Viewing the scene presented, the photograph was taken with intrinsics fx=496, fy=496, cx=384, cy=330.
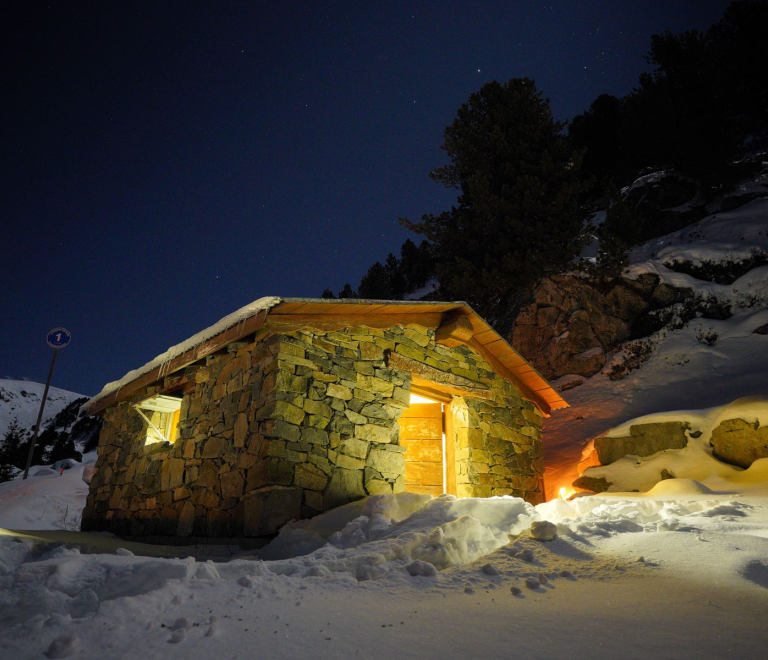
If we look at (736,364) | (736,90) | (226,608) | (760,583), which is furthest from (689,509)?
(736,90)

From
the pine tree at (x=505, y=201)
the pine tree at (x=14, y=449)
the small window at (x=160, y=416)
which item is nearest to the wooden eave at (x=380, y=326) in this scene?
the small window at (x=160, y=416)

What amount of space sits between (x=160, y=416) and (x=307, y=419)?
12.7 ft

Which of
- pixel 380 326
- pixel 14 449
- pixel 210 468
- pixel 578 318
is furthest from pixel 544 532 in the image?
pixel 14 449

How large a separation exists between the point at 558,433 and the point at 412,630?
45.0 feet

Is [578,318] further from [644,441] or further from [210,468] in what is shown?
[210,468]

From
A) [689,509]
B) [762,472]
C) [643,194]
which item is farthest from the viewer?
[643,194]

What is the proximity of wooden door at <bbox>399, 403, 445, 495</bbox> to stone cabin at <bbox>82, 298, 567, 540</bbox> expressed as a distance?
19 mm

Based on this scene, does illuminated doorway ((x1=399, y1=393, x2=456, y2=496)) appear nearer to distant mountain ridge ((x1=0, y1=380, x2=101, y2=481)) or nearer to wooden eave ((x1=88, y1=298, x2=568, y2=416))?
wooden eave ((x1=88, y1=298, x2=568, y2=416))

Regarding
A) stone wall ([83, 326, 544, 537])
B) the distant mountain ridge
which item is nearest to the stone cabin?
stone wall ([83, 326, 544, 537])

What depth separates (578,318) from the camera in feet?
58.6

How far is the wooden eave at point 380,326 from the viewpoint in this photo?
625 cm

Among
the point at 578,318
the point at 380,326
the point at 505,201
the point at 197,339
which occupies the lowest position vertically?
the point at 197,339

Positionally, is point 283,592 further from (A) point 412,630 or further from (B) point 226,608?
(A) point 412,630

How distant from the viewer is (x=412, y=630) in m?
2.32
